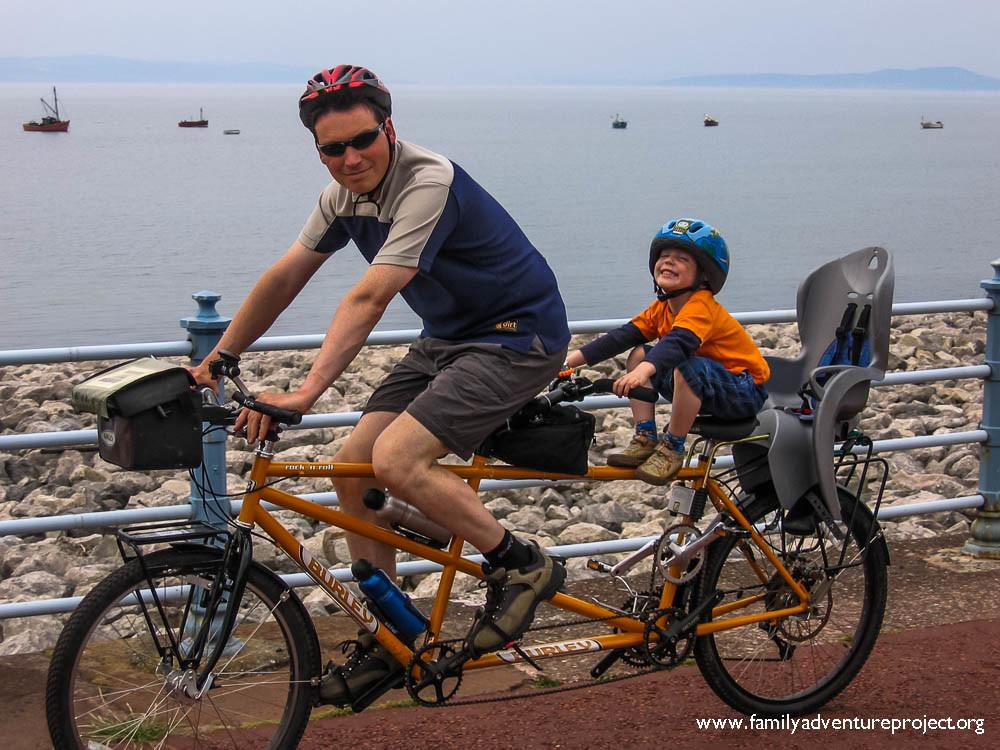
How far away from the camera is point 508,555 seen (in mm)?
4535

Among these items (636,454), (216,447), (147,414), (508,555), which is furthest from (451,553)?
(216,447)

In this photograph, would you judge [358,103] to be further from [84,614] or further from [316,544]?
[316,544]

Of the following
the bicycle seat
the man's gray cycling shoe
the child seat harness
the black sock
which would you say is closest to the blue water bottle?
the man's gray cycling shoe

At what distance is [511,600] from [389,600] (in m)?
0.38

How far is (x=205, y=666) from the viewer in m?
4.21

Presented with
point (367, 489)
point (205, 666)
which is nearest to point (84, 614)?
point (205, 666)

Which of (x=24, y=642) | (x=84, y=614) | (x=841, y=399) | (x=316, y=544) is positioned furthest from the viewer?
(x=316, y=544)

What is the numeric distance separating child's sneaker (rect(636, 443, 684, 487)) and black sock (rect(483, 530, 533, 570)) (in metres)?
0.48

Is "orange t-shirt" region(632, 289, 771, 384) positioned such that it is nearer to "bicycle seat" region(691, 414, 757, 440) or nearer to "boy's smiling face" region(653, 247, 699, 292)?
"boy's smiling face" region(653, 247, 699, 292)

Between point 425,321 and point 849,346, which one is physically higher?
point 425,321

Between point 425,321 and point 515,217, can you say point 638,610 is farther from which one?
point 515,217

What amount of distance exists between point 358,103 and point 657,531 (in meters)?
5.20

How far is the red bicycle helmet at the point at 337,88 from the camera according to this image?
4.21 meters

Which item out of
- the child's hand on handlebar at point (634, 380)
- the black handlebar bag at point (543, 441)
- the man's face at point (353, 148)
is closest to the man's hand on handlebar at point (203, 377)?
the man's face at point (353, 148)
